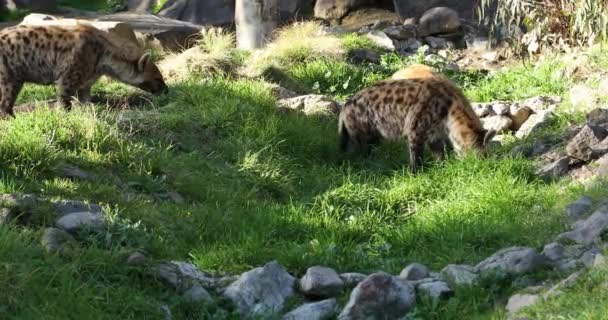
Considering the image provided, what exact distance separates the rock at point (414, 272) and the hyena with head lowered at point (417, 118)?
299cm

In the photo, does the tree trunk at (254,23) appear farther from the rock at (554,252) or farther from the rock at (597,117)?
the rock at (554,252)

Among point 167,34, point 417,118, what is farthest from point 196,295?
point 167,34

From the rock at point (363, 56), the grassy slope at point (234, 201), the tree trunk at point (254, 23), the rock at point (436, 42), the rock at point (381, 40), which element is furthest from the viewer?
the rock at point (436, 42)

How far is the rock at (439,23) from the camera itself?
615 inches

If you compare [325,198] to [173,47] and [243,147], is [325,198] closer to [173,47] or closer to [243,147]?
[243,147]

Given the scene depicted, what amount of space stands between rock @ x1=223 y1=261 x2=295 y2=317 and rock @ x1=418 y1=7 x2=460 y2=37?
9.94 meters

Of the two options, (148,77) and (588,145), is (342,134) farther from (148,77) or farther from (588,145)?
(588,145)

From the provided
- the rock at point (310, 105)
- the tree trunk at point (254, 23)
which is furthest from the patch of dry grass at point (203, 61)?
the tree trunk at point (254, 23)

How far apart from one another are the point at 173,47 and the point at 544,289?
975 centimetres

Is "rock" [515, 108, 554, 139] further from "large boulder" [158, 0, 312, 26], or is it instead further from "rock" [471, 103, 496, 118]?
"large boulder" [158, 0, 312, 26]

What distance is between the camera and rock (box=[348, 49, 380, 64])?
1389 centimetres

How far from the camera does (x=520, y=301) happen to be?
5.56 meters

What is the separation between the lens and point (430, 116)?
948cm

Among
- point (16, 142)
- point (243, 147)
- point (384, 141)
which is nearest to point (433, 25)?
point (384, 141)
